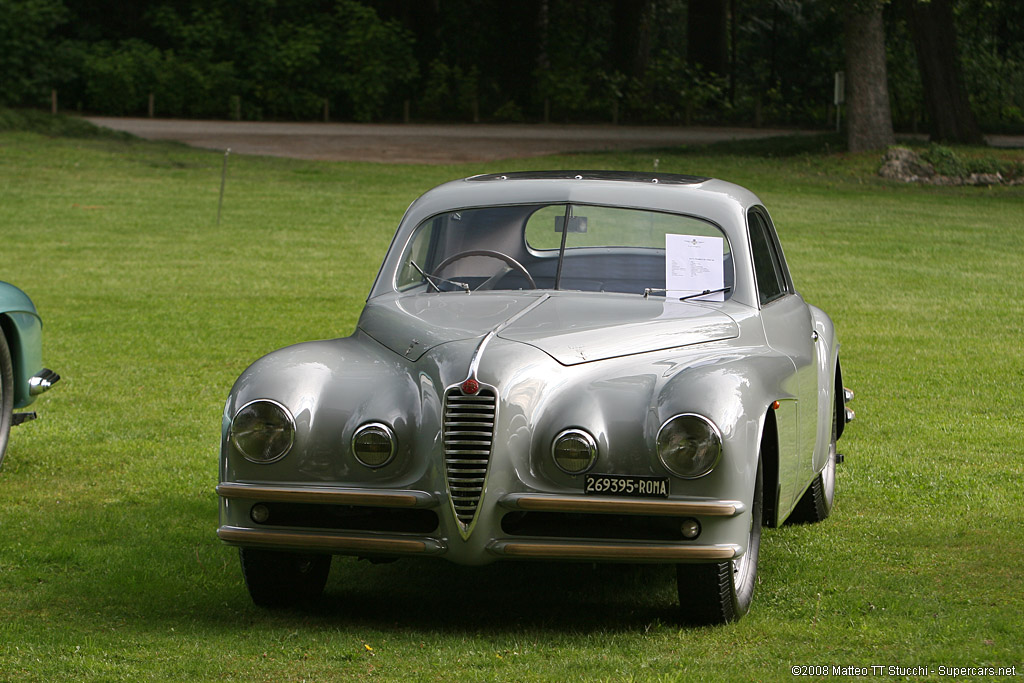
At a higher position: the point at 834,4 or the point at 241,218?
the point at 834,4

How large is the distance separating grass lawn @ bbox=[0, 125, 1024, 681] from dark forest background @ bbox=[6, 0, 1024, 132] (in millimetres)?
32909

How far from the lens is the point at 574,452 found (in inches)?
193

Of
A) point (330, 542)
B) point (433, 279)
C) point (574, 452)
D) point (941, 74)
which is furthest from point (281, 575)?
point (941, 74)

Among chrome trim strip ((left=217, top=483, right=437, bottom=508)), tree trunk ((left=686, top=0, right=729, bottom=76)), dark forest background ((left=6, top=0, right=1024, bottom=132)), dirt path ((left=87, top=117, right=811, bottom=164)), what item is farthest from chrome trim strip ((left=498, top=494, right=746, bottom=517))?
tree trunk ((left=686, top=0, right=729, bottom=76))

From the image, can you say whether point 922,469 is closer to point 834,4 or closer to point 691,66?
point 834,4

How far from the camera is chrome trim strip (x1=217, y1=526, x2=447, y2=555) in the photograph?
4941 mm

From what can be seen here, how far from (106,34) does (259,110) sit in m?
9.84

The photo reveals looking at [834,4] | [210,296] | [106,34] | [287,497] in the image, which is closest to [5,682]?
[287,497]

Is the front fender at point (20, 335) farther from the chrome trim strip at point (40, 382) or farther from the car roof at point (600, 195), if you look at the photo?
the car roof at point (600, 195)

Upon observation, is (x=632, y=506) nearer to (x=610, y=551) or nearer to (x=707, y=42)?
(x=610, y=551)

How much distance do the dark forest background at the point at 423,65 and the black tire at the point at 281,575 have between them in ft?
147

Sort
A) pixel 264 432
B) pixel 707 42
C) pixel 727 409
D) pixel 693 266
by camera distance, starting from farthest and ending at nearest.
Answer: pixel 707 42
pixel 693 266
pixel 264 432
pixel 727 409

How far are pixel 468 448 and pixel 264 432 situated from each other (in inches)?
31.6

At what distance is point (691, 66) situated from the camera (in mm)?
52375
